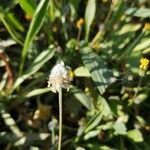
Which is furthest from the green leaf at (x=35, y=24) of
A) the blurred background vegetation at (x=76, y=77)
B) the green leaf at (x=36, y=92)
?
the green leaf at (x=36, y=92)

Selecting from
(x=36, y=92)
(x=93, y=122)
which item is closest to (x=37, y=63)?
(x=36, y=92)

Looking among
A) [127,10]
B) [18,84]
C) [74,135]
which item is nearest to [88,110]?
[74,135]

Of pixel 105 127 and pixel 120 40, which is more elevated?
pixel 120 40

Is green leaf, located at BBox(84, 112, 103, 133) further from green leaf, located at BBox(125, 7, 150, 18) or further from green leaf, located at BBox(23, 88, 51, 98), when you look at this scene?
green leaf, located at BBox(125, 7, 150, 18)

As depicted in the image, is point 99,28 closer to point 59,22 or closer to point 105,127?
point 59,22

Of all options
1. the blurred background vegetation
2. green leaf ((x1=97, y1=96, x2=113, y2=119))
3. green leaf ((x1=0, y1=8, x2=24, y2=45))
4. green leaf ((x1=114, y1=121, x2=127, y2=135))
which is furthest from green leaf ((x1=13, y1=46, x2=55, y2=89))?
green leaf ((x1=114, y1=121, x2=127, y2=135))

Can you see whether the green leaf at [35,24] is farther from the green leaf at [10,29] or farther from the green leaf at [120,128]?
the green leaf at [120,128]
